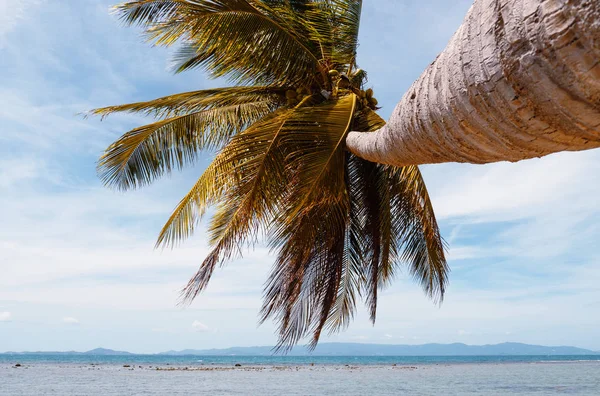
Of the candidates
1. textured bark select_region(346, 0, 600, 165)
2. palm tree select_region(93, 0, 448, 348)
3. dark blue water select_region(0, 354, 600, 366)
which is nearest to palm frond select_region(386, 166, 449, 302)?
palm tree select_region(93, 0, 448, 348)

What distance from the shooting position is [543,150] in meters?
1.89

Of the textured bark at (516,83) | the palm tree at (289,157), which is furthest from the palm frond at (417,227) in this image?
the textured bark at (516,83)

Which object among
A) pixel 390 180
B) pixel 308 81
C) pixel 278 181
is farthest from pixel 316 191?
pixel 308 81

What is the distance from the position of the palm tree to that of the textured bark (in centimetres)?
480

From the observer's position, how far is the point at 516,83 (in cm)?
153

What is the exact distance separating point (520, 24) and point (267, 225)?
651 cm

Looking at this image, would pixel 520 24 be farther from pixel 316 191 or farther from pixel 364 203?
pixel 364 203

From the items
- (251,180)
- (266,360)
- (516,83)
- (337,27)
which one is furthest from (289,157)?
(266,360)

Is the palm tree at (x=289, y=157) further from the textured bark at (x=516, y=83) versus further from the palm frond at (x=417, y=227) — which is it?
the textured bark at (x=516, y=83)

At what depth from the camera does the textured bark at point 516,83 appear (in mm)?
1279

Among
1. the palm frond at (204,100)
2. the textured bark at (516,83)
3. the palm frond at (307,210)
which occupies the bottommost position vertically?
the textured bark at (516,83)

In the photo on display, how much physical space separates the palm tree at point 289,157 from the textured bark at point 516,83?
4.80 metres

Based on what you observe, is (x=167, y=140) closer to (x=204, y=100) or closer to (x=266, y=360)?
(x=204, y=100)

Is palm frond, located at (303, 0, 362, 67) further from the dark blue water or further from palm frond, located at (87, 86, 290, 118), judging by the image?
the dark blue water
